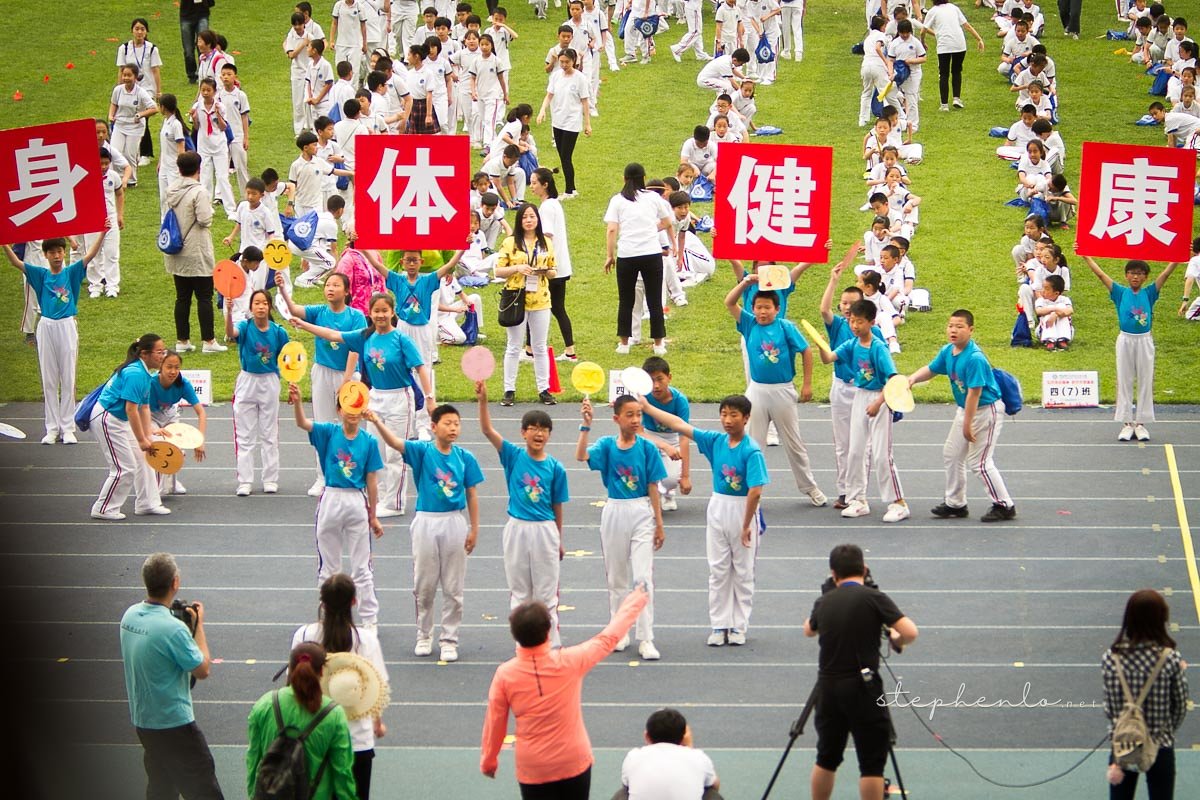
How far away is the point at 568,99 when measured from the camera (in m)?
21.0

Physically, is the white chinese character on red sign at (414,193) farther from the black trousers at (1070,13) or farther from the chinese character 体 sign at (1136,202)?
the black trousers at (1070,13)

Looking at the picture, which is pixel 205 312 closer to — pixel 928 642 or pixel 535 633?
pixel 928 642

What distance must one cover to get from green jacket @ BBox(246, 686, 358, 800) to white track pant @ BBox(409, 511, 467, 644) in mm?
3530

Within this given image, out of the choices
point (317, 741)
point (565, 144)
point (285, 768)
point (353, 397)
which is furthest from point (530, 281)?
point (285, 768)

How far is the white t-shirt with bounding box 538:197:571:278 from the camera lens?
1586 centimetres

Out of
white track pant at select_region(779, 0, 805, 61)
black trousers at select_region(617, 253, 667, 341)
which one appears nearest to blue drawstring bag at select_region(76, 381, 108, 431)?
black trousers at select_region(617, 253, 667, 341)

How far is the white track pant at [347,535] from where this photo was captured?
10102 mm

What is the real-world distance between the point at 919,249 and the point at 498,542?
36.0 ft

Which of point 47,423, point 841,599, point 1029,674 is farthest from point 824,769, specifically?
point 47,423

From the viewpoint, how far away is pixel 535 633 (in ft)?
20.9

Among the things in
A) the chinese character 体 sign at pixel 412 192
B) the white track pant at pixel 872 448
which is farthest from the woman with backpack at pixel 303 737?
the white track pant at pixel 872 448

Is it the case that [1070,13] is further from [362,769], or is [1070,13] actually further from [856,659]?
[362,769]

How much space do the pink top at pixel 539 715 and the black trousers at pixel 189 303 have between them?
1121cm

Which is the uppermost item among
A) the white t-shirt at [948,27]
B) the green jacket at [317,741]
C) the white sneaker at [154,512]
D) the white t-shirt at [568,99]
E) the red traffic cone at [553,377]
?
the white t-shirt at [948,27]
